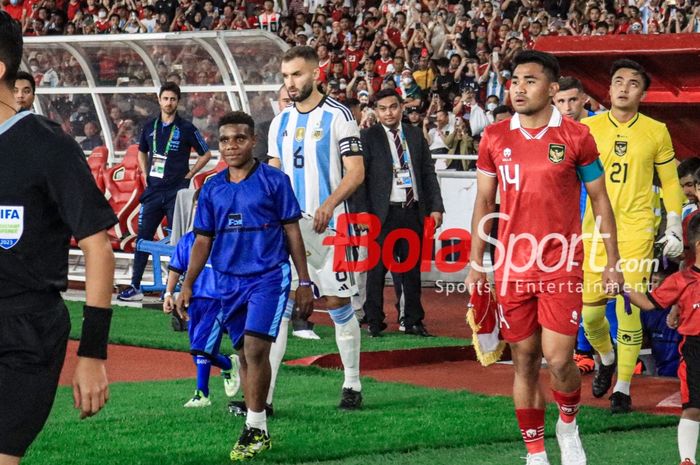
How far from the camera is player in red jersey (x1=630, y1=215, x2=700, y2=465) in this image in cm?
666

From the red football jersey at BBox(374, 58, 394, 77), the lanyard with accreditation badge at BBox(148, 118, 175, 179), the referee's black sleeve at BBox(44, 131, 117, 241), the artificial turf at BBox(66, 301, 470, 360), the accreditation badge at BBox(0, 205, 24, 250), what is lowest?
the artificial turf at BBox(66, 301, 470, 360)

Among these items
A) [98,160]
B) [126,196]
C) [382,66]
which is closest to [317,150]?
[126,196]

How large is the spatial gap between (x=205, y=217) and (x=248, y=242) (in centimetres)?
32

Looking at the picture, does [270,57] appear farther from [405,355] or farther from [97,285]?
[97,285]

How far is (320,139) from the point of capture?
852 cm

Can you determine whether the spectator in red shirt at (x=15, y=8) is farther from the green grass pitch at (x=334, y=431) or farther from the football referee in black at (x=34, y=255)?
the football referee in black at (x=34, y=255)

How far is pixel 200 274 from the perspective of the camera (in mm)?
8914

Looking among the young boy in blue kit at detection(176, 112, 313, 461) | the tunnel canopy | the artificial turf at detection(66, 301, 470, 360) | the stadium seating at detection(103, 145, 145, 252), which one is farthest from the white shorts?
the stadium seating at detection(103, 145, 145, 252)

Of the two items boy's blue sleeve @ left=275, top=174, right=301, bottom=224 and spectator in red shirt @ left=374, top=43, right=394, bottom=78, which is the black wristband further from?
spectator in red shirt @ left=374, top=43, right=394, bottom=78

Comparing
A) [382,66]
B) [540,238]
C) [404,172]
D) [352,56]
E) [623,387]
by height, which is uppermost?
[352,56]

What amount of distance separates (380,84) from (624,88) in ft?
43.6

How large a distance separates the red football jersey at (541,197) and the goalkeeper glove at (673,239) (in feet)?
6.03

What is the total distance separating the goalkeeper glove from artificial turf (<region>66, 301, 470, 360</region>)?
12.4 ft

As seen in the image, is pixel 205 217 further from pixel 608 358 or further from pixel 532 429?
pixel 608 358
